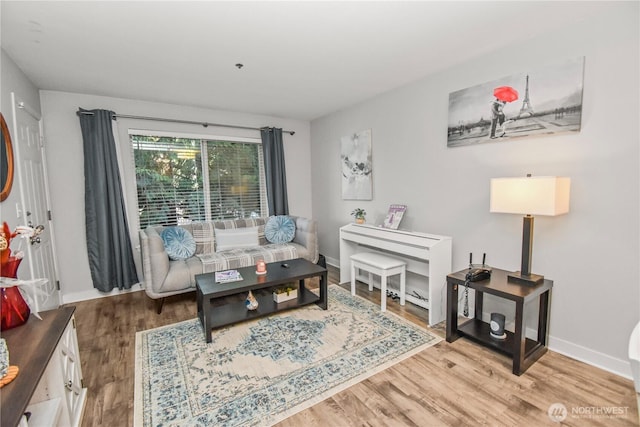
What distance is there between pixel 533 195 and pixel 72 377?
117 inches

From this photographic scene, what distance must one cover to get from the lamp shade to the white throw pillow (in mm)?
2849

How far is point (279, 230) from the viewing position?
405 cm

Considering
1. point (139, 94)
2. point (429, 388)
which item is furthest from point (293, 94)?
point (429, 388)

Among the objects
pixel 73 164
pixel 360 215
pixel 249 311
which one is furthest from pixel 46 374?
pixel 360 215

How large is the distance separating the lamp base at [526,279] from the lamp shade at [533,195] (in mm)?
490

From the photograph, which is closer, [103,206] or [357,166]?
[103,206]

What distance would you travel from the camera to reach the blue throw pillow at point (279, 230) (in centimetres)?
405

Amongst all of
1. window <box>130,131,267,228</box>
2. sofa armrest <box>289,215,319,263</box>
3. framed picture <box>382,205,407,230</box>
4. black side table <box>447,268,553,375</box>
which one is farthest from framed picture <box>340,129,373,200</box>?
black side table <box>447,268,553,375</box>

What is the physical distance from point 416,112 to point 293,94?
4.67 ft

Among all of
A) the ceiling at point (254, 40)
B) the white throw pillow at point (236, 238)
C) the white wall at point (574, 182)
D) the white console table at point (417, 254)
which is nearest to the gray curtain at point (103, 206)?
the ceiling at point (254, 40)

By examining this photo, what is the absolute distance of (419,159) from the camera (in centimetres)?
315

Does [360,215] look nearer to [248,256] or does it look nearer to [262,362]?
[248,256]

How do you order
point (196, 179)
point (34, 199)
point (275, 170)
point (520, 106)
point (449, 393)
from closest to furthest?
point (449, 393), point (520, 106), point (34, 199), point (196, 179), point (275, 170)

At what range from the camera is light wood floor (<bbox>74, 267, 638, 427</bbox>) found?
161 cm
